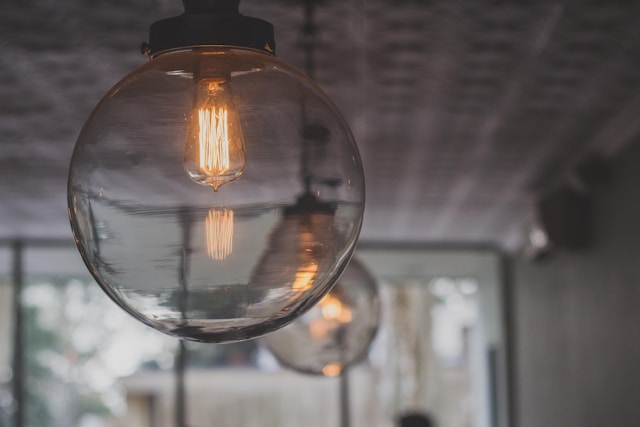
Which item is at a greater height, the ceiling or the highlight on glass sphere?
the ceiling

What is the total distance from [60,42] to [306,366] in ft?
4.36

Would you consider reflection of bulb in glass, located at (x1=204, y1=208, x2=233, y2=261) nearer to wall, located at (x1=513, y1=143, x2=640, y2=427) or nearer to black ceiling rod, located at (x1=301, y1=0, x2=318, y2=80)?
black ceiling rod, located at (x1=301, y1=0, x2=318, y2=80)

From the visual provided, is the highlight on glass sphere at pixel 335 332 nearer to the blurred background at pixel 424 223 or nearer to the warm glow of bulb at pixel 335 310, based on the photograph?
the warm glow of bulb at pixel 335 310

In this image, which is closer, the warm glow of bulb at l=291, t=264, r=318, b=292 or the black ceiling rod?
the warm glow of bulb at l=291, t=264, r=318, b=292

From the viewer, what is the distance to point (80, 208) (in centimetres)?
78

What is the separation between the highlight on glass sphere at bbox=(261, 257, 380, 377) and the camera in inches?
85.9

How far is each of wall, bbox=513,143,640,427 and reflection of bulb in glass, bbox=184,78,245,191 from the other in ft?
11.2

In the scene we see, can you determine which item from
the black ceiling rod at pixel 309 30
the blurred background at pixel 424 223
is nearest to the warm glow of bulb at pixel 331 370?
the blurred background at pixel 424 223

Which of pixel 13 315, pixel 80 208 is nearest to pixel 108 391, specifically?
pixel 13 315

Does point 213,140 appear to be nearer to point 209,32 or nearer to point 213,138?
point 213,138

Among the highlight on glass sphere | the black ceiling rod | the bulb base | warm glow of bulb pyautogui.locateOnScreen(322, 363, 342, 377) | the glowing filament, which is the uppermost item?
the black ceiling rod

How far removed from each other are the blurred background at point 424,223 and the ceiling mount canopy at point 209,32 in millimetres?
1741

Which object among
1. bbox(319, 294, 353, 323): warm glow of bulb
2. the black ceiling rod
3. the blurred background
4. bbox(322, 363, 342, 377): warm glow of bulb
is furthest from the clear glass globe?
the blurred background

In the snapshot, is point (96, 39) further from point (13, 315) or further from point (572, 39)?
point (13, 315)
